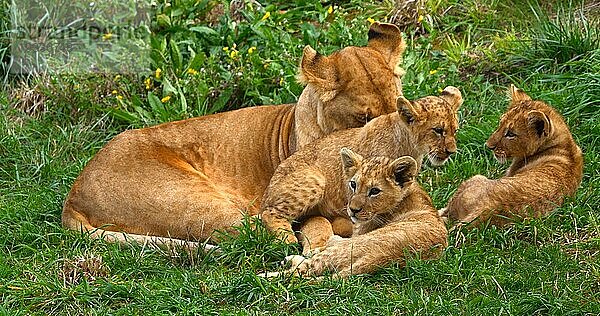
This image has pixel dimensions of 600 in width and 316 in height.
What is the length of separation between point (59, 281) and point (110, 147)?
137cm

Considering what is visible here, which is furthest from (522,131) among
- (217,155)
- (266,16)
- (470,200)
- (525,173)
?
(266,16)

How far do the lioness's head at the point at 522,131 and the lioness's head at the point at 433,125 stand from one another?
0.71 meters

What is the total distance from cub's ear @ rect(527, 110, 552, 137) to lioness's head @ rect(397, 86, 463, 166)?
2.31 feet

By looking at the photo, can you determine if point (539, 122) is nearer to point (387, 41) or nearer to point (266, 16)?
point (387, 41)

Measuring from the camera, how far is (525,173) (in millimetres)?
7043

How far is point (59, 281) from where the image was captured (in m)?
6.27

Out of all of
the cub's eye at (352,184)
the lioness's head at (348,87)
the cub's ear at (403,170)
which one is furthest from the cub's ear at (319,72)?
the cub's ear at (403,170)

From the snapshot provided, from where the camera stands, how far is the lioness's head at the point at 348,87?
7145 mm

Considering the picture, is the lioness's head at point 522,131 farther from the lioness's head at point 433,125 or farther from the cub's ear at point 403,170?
the cub's ear at point 403,170

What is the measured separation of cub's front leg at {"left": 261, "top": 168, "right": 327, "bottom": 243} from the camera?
269 inches

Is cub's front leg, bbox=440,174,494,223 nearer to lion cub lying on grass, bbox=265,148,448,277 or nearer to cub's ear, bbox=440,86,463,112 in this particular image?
lion cub lying on grass, bbox=265,148,448,277

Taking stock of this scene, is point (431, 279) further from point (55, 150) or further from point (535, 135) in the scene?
point (55, 150)

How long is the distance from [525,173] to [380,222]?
1116 mm
